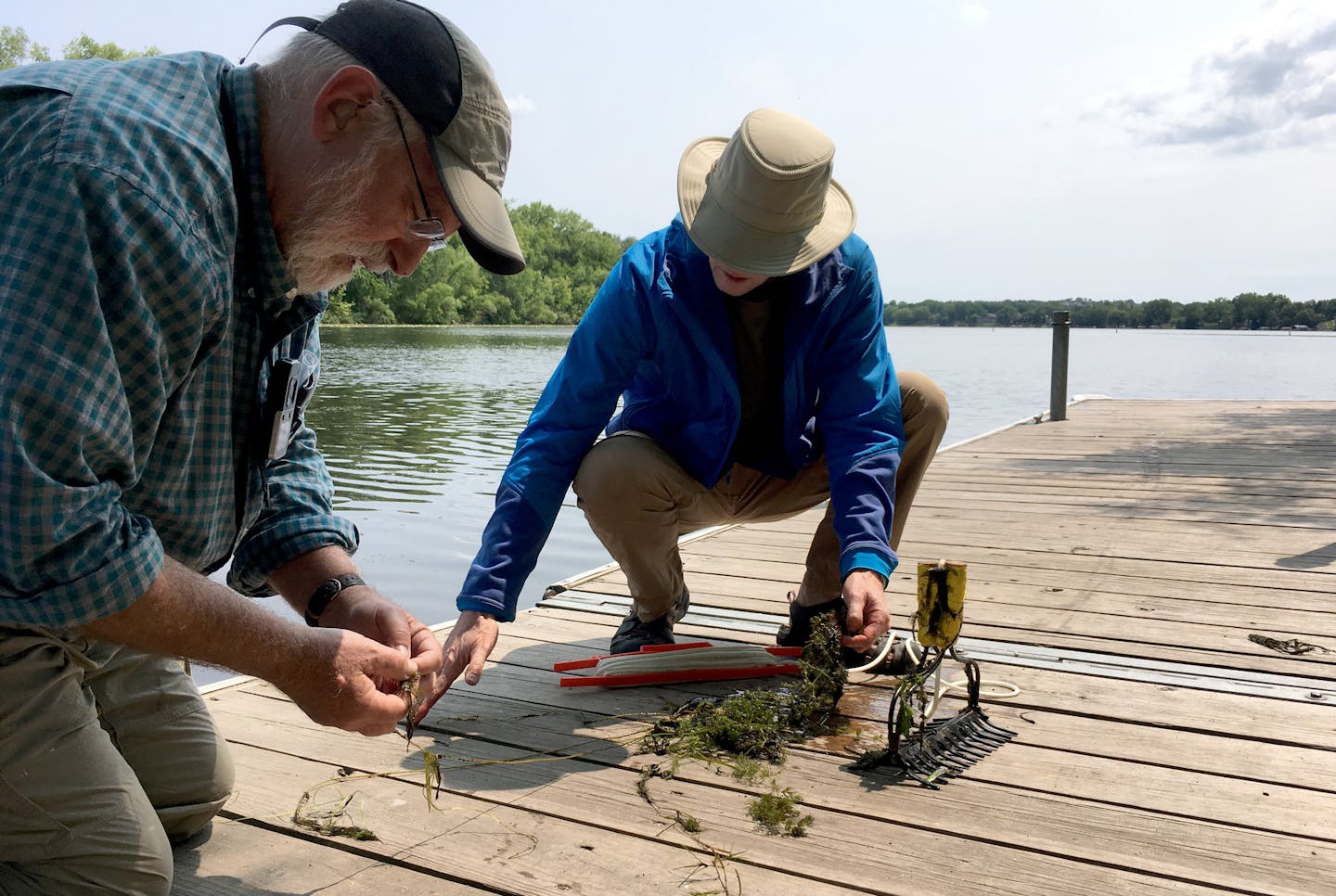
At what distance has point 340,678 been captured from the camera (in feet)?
5.40

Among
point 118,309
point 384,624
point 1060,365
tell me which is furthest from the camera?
point 1060,365

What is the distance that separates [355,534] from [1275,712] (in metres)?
2.22

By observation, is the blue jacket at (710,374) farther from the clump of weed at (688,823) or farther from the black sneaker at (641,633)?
the clump of weed at (688,823)

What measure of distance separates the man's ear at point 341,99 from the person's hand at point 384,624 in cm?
83

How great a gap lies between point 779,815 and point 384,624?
837 mm

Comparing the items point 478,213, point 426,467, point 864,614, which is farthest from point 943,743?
point 426,467

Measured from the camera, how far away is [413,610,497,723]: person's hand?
2414mm

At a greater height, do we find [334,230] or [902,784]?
[334,230]

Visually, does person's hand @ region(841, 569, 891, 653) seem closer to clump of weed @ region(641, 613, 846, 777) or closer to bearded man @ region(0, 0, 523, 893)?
clump of weed @ region(641, 613, 846, 777)

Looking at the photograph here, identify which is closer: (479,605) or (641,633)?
(479,605)

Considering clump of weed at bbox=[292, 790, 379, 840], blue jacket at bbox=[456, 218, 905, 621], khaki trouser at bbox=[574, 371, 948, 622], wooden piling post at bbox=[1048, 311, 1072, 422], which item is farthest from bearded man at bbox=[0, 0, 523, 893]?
wooden piling post at bbox=[1048, 311, 1072, 422]

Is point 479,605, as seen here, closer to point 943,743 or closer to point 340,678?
point 340,678

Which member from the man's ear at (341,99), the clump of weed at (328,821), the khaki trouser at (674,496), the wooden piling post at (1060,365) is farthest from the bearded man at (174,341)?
the wooden piling post at (1060,365)

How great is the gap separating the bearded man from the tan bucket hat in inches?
41.0
